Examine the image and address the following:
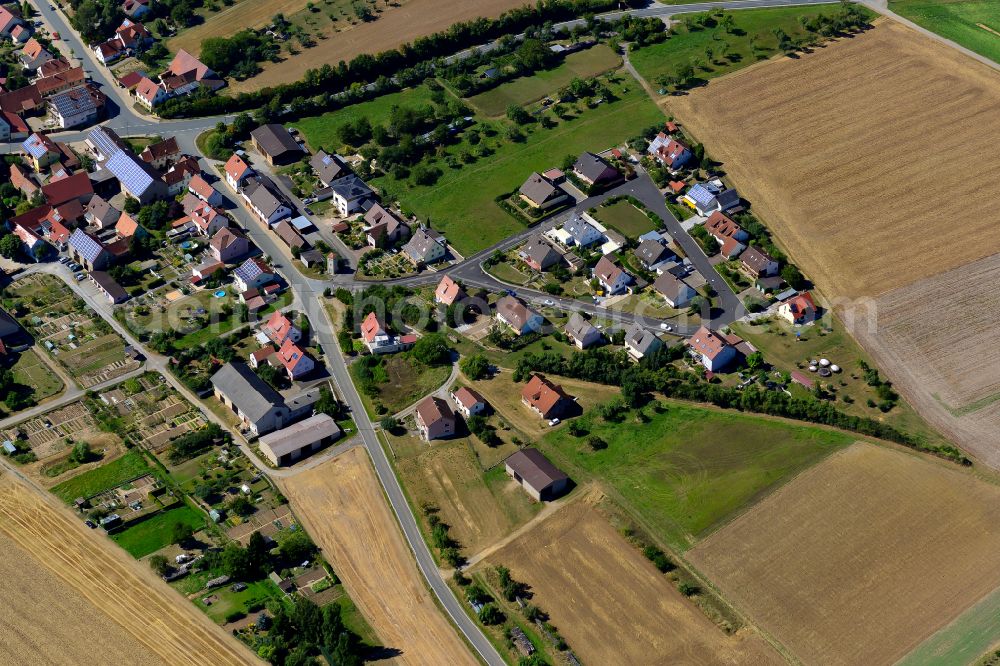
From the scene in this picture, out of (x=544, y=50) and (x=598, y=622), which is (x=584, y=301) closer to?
(x=598, y=622)

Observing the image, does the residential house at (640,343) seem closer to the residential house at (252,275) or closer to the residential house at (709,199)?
the residential house at (709,199)

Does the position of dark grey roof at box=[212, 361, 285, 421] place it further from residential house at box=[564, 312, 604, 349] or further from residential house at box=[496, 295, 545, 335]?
residential house at box=[564, 312, 604, 349]

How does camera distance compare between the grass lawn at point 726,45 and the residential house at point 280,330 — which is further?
the grass lawn at point 726,45

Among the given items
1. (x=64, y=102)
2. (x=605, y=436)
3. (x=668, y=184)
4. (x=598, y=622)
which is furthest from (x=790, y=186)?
(x=64, y=102)

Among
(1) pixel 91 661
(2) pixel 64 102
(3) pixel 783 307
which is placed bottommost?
(3) pixel 783 307

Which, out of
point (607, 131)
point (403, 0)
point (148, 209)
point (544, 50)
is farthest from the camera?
point (403, 0)

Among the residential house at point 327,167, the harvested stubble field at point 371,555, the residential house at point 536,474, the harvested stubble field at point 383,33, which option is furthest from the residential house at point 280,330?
the harvested stubble field at point 383,33

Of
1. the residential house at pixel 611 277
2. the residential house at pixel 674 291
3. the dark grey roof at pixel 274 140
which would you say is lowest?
the residential house at pixel 674 291
